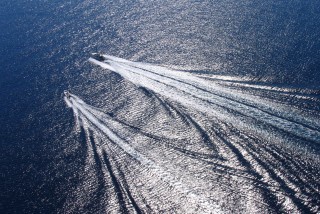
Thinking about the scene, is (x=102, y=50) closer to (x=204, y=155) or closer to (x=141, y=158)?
(x=141, y=158)

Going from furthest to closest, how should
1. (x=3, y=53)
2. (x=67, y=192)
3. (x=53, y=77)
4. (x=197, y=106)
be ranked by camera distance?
(x=3, y=53) < (x=53, y=77) < (x=197, y=106) < (x=67, y=192)

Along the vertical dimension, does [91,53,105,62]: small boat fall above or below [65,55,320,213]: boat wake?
above

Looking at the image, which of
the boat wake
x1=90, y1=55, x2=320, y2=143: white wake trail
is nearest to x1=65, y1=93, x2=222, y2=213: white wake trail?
the boat wake

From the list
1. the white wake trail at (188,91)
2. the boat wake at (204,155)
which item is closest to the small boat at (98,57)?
the white wake trail at (188,91)

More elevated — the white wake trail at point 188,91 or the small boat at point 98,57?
the small boat at point 98,57

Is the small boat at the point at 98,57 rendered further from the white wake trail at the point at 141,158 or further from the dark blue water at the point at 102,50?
the white wake trail at the point at 141,158

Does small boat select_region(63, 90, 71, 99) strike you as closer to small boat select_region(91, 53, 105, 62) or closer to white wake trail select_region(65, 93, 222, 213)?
white wake trail select_region(65, 93, 222, 213)

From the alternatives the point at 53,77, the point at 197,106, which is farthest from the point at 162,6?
the point at 197,106

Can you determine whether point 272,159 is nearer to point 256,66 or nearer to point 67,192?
point 256,66
